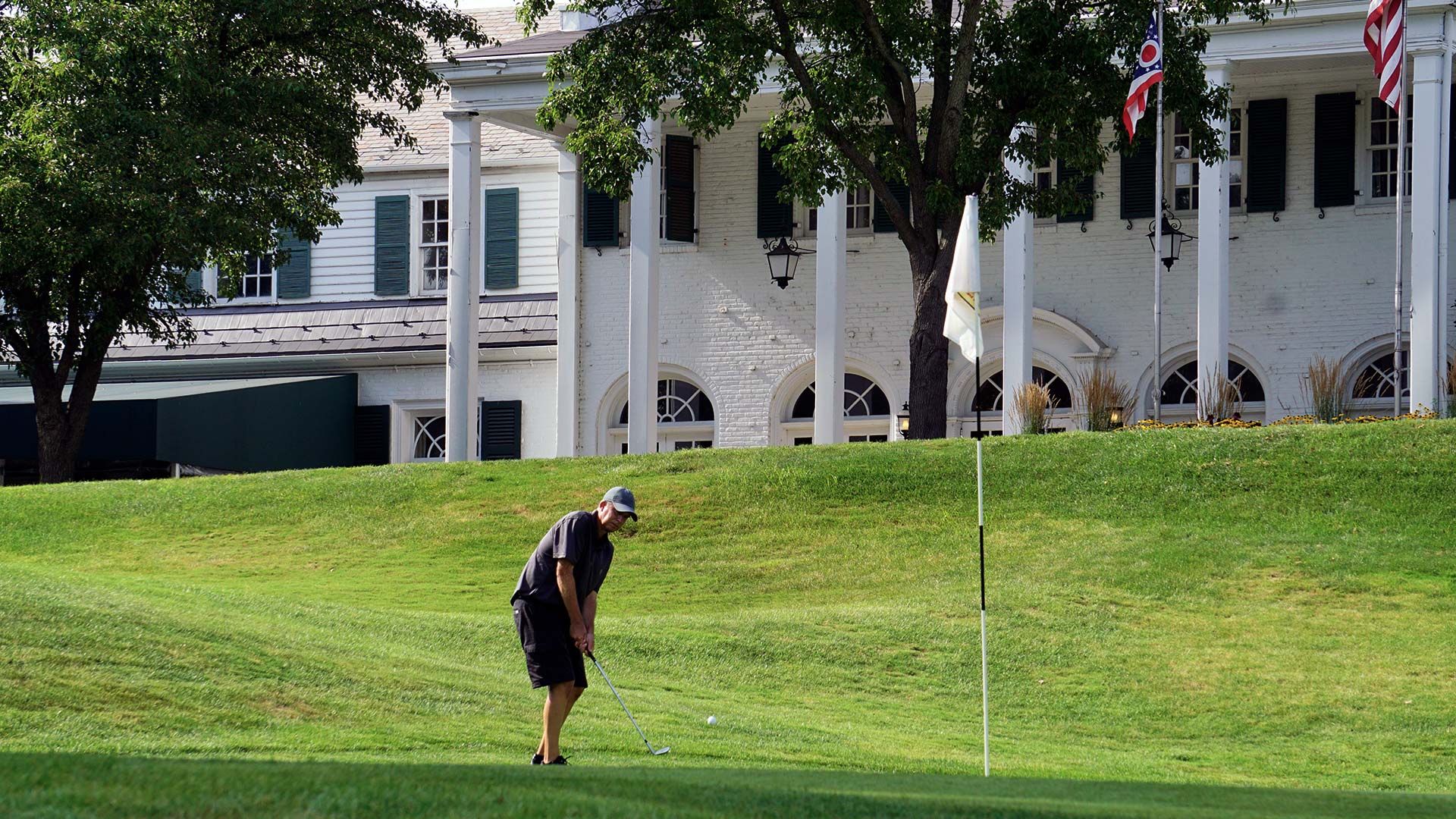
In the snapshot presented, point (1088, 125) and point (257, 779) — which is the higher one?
point (1088, 125)

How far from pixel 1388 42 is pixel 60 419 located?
18934 mm

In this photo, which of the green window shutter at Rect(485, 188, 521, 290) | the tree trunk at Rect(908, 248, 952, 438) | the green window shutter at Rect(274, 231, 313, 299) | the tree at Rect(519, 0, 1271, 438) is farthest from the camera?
the green window shutter at Rect(274, 231, 313, 299)

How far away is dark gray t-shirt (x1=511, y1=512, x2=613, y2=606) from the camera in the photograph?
30.4ft

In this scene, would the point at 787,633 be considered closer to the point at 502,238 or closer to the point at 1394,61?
the point at 1394,61

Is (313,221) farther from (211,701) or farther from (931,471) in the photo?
(211,701)

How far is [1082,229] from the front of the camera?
2919cm

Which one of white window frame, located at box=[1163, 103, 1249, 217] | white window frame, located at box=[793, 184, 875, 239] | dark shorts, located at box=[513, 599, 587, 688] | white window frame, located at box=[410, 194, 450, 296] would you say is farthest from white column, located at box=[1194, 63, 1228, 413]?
dark shorts, located at box=[513, 599, 587, 688]

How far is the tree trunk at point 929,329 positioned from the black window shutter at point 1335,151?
9.28 metres

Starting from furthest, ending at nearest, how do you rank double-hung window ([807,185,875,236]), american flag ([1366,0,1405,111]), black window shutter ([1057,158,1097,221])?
double-hung window ([807,185,875,236]), black window shutter ([1057,158,1097,221]), american flag ([1366,0,1405,111])

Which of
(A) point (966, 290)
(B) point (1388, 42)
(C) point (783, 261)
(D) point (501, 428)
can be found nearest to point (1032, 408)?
(B) point (1388, 42)

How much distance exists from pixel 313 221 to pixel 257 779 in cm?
2128

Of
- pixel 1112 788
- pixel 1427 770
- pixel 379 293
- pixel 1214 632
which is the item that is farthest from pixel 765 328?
pixel 1112 788

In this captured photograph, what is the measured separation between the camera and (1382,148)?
27766 mm

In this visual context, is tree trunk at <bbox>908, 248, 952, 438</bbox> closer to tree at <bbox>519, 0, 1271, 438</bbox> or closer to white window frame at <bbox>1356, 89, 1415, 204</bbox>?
tree at <bbox>519, 0, 1271, 438</bbox>
